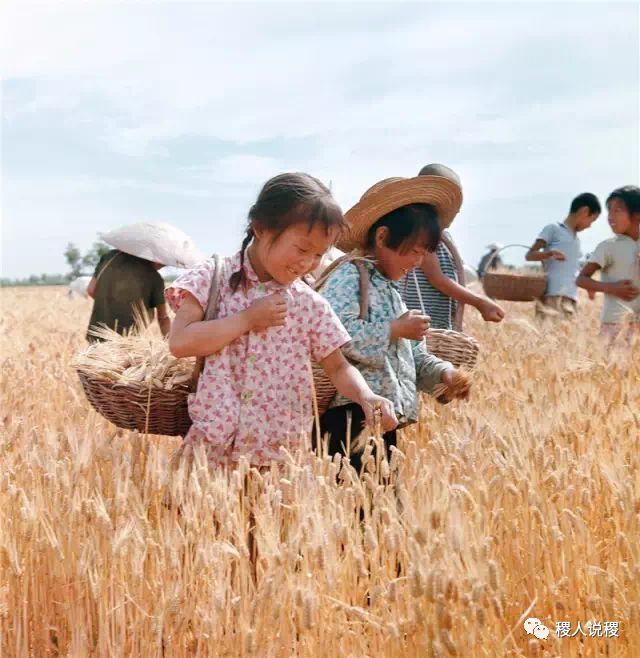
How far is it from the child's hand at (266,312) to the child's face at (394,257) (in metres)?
0.66

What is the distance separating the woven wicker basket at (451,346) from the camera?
3.22 metres

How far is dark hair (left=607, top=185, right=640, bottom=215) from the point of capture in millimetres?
5113

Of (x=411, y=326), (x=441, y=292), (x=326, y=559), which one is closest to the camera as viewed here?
(x=326, y=559)

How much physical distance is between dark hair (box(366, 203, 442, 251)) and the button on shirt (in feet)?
0.41

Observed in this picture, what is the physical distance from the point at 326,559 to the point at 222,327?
33.2 inches

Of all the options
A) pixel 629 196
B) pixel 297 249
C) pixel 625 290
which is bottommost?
pixel 625 290

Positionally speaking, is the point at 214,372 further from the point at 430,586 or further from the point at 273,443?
the point at 430,586

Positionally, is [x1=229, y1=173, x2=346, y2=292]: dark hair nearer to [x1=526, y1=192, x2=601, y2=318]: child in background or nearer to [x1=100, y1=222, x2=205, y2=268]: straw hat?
[x1=100, y1=222, x2=205, y2=268]: straw hat

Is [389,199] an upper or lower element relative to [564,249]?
upper

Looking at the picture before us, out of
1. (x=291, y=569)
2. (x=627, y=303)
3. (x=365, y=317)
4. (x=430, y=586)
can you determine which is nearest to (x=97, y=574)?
(x=291, y=569)

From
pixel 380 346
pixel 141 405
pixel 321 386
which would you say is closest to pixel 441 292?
pixel 380 346

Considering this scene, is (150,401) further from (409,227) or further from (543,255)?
(543,255)

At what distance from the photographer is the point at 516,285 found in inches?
271

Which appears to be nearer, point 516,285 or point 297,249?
point 297,249
